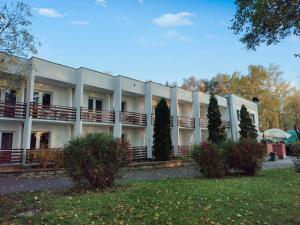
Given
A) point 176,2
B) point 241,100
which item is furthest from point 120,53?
point 241,100

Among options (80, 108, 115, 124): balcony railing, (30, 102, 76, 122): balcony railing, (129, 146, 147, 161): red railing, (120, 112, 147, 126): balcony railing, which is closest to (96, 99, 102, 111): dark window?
(80, 108, 115, 124): balcony railing

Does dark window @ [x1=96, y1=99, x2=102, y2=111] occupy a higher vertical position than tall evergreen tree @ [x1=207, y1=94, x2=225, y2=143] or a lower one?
higher

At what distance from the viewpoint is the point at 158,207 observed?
21.1 ft

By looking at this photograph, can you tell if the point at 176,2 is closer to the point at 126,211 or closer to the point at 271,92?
the point at 126,211

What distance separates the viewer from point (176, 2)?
12.2 m

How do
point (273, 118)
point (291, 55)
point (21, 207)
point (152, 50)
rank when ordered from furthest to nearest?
point (273, 118), point (152, 50), point (291, 55), point (21, 207)

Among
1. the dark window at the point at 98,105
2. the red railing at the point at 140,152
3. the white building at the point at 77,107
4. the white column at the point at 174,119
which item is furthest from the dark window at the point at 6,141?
the white column at the point at 174,119

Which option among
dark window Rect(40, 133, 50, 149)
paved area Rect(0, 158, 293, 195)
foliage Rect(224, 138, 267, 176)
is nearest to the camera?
paved area Rect(0, 158, 293, 195)

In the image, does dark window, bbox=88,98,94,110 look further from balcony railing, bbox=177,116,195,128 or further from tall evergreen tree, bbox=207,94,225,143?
tall evergreen tree, bbox=207,94,225,143

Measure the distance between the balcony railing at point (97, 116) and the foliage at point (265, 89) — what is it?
3333 cm

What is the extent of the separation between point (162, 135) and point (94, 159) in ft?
48.2

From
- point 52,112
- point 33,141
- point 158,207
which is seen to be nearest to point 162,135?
point 52,112

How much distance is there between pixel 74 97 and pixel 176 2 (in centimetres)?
1315

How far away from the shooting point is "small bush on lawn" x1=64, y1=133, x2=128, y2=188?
28.6 feet
